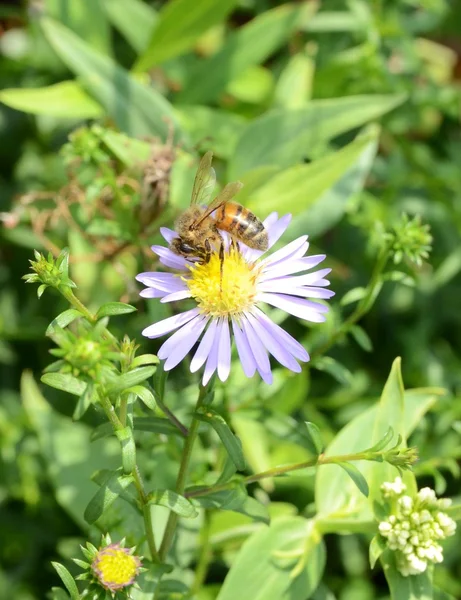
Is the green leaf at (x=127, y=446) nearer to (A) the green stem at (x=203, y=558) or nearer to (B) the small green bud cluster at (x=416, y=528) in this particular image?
(B) the small green bud cluster at (x=416, y=528)

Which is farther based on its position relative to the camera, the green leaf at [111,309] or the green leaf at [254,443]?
the green leaf at [254,443]

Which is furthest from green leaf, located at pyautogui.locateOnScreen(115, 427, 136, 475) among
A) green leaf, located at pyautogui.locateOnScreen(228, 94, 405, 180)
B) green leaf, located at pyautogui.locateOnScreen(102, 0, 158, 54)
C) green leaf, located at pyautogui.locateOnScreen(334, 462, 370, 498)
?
green leaf, located at pyautogui.locateOnScreen(102, 0, 158, 54)

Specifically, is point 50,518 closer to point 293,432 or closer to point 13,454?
point 13,454

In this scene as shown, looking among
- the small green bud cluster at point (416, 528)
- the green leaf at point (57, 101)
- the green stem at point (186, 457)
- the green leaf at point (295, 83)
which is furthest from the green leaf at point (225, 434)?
the green leaf at point (295, 83)

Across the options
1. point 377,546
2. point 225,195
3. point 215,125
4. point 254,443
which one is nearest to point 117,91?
point 215,125

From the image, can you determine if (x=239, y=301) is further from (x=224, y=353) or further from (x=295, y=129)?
(x=295, y=129)

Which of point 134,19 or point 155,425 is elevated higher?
point 134,19

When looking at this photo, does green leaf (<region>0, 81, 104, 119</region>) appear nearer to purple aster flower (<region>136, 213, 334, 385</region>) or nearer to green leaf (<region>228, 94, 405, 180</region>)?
green leaf (<region>228, 94, 405, 180</region>)
